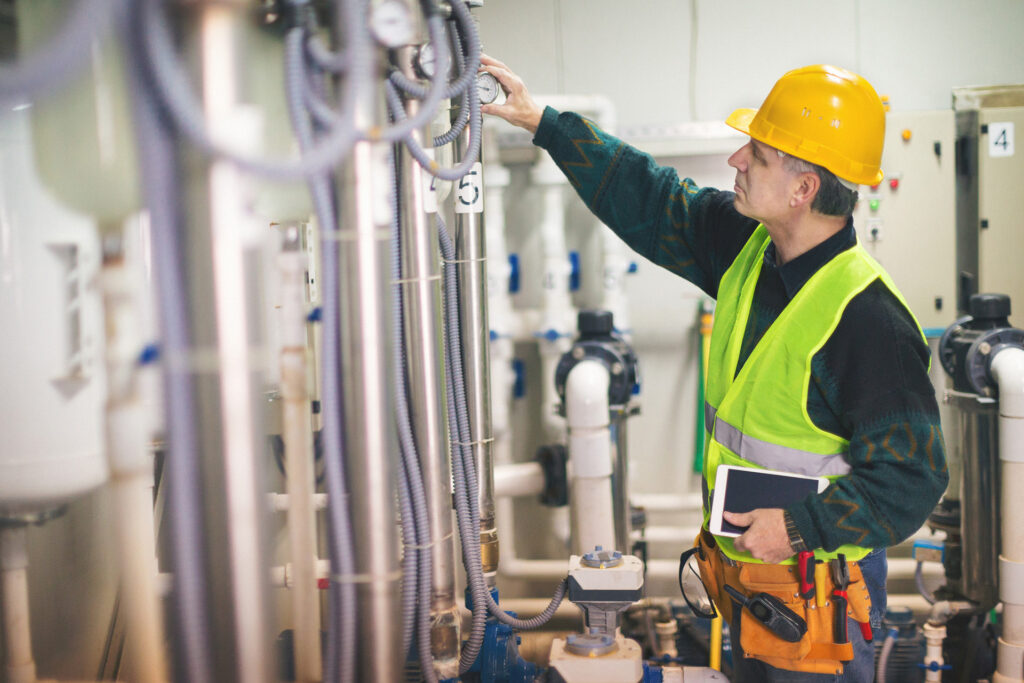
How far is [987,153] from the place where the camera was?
2873 mm

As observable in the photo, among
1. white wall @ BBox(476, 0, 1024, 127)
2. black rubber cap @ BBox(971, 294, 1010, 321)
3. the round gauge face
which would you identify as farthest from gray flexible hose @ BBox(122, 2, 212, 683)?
white wall @ BBox(476, 0, 1024, 127)

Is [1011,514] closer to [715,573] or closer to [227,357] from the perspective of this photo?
[715,573]

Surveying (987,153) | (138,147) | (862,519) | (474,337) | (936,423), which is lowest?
(862,519)

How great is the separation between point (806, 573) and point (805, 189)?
2.14ft

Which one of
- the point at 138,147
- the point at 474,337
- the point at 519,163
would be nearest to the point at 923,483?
the point at 474,337

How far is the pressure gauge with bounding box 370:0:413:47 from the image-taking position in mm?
845

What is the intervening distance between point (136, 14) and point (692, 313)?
2.78 metres

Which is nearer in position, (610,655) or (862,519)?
(862,519)

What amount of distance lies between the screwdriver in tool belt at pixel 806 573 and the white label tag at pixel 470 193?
0.92 metres

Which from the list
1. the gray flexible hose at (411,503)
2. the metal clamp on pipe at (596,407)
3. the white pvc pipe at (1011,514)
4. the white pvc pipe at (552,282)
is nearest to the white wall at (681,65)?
the white pvc pipe at (552,282)

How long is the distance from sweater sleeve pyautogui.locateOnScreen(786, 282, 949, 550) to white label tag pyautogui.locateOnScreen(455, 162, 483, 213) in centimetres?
77

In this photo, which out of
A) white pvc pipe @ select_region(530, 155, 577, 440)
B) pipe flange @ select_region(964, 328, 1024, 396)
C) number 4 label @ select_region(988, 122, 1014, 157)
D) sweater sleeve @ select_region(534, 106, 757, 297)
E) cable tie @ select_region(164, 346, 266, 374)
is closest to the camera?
cable tie @ select_region(164, 346, 266, 374)

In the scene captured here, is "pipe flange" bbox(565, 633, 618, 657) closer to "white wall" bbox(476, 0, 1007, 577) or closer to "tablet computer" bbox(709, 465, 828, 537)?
"tablet computer" bbox(709, 465, 828, 537)

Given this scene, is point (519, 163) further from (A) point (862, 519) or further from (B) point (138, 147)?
(B) point (138, 147)
